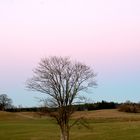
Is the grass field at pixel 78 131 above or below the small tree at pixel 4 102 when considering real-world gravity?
below

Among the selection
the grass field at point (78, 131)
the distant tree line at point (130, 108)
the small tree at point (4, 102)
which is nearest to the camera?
the grass field at point (78, 131)

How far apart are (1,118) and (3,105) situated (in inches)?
2238

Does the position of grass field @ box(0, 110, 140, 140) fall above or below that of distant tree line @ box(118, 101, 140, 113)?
below

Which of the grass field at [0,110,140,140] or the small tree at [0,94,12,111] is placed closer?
the grass field at [0,110,140,140]

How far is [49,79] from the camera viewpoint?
30359 mm

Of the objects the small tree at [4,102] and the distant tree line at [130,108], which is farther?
the small tree at [4,102]

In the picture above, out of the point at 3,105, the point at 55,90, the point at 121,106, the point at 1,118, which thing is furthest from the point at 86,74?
the point at 3,105

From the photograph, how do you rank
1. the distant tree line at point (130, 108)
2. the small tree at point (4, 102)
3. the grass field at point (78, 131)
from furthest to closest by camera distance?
the small tree at point (4, 102) < the distant tree line at point (130, 108) < the grass field at point (78, 131)

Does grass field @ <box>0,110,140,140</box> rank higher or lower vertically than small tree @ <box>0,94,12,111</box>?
lower

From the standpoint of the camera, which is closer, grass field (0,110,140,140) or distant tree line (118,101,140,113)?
grass field (0,110,140,140)

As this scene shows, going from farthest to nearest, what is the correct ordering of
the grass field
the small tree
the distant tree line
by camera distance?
the small tree
the distant tree line
the grass field

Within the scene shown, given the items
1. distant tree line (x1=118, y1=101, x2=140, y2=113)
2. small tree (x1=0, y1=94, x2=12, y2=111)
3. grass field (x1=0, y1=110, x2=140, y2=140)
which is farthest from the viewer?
small tree (x1=0, y1=94, x2=12, y2=111)

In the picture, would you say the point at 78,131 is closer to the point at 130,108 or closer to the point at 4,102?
the point at 130,108

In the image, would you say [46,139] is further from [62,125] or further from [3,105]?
[3,105]
